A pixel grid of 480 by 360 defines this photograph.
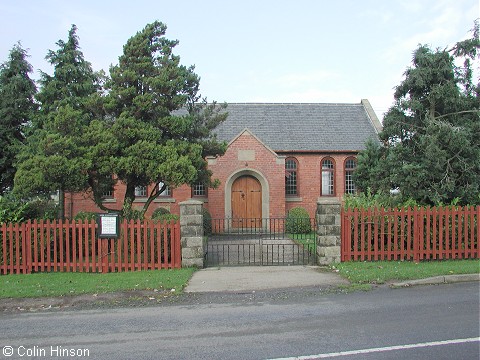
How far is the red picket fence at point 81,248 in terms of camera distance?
10109mm

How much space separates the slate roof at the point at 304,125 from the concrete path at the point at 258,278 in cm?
1194

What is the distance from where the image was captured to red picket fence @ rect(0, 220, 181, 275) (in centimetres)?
1011

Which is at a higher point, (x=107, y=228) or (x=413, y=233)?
(x=107, y=228)

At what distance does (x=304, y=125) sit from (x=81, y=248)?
1577 cm

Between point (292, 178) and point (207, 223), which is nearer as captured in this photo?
point (207, 223)

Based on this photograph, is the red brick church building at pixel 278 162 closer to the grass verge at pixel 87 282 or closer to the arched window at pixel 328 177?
the arched window at pixel 328 177

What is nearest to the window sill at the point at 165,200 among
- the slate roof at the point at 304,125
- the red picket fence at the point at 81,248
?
the slate roof at the point at 304,125

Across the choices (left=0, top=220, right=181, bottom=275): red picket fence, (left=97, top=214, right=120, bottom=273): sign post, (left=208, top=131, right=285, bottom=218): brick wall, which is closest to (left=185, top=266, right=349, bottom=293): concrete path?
(left=0, top=220, right=181, bottom=275): red picket fence

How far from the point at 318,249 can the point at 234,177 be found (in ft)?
32.3

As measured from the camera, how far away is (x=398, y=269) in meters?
9.72

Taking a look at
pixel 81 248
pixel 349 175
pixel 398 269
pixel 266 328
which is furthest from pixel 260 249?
pixel 349 175

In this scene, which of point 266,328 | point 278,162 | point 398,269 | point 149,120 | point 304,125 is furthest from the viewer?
point 304,125

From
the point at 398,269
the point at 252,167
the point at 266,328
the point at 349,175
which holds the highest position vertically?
the point at 252,167

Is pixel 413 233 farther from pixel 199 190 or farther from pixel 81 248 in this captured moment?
pixel 199 190
